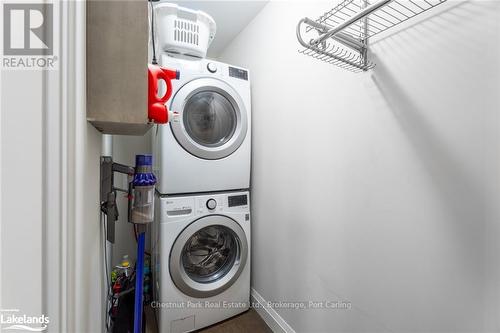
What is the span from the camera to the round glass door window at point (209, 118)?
149 cm

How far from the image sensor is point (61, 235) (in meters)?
0.39

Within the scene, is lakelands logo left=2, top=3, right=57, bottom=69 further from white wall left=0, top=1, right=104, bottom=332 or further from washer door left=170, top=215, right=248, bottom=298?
washer door left=170, top=215, right=248, bottom=298

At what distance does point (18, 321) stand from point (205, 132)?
4.28 feet

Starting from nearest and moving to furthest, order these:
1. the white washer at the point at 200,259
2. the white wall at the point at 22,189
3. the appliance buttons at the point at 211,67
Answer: the white wall at the point at 22,189 → the white washer at the point at 200,259 → the appliance buttons at the point at 211,67

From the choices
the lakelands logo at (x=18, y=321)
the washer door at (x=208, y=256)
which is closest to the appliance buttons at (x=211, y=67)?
the washer door at (x=208, y=256)

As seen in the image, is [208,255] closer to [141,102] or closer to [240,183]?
[240,183]

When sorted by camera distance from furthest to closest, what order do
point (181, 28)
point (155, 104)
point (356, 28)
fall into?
1. point (181, 28)
2. point (356, 28)
3. point (155, 104)

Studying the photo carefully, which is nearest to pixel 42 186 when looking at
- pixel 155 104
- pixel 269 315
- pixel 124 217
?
pixel 155 104

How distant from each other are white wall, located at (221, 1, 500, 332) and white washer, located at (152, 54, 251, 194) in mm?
319

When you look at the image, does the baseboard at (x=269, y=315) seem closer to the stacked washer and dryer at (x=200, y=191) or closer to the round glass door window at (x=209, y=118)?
the stacked washer and dryer at (x=200, y=191)

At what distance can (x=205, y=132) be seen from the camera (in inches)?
62.1

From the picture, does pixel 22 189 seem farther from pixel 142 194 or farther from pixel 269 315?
pixel 269 315

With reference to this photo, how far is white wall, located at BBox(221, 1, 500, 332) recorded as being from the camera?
615mm

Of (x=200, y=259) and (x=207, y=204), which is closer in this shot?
(x=207, y=204)
